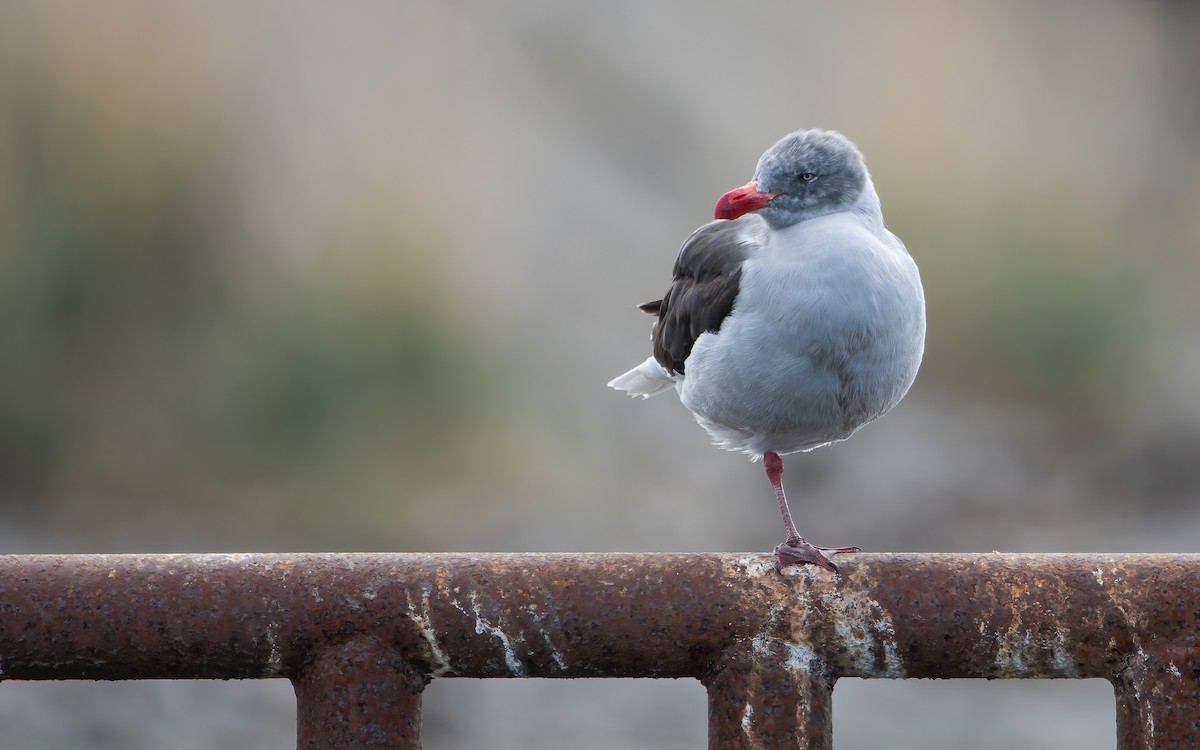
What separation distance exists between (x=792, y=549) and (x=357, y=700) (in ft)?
3.50

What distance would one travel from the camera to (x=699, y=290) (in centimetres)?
295

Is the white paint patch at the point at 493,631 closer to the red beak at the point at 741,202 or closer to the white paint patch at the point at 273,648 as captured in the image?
the white paint patch at the point at 273,648

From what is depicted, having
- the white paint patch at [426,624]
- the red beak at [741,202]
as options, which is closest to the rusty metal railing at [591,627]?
the white paint patch at [426,624]

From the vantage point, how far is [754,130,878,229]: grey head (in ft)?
8.66

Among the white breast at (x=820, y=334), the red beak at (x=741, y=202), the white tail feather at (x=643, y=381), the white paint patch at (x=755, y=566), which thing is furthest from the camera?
the white tail feather at (x=643, y=381)

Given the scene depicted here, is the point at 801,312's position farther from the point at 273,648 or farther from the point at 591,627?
the point at 273,648

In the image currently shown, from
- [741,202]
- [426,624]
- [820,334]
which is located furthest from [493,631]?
[741,202]

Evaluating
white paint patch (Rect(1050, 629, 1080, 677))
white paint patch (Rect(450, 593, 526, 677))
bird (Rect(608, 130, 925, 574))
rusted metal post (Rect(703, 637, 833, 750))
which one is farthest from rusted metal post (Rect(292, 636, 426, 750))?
bird (Rect(608, 130, 925, 574))

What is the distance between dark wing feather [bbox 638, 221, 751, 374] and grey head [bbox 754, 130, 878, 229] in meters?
0.19

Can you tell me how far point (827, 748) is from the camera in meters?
1.44

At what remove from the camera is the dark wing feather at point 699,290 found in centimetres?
282

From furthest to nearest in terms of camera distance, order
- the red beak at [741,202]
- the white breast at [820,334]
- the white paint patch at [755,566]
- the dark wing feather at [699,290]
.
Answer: the dark wing feather at [699,290] < the red beak at [741,202] < the white breast at [820,334] < the white paint patch at [755,566]

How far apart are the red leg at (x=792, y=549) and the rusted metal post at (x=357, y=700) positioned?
0.51 m

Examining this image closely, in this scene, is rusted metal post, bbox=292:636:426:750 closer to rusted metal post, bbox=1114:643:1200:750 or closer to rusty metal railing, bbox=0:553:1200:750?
rusty metal railing, bbox=0:553:1200:750
